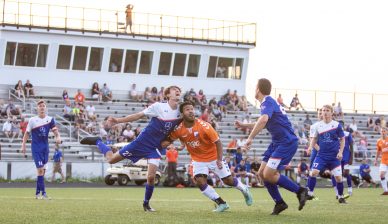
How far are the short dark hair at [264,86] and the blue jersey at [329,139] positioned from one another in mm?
6831

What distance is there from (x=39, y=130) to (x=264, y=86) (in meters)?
8.84

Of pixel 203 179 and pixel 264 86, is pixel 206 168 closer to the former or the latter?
pixel 203 179

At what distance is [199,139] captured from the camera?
16.0m

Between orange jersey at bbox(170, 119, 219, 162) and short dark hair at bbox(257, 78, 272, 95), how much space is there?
4.48ft

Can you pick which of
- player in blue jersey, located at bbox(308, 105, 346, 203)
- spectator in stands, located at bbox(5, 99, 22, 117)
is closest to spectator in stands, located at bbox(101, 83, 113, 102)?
spectator in stands, located at bbox(5, 99, 22, 117)

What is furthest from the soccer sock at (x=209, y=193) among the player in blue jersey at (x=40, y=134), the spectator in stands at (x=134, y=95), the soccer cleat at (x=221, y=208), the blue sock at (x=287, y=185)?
the spectator in stands at (x=134, y=95)

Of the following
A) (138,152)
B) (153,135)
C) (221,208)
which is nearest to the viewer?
(221,208)

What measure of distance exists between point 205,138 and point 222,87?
4167cm

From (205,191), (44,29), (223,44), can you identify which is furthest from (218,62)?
(205,191)

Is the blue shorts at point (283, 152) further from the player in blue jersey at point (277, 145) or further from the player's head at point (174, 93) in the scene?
the player's head at point (174, 93)

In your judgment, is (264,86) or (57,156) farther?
(57,156)

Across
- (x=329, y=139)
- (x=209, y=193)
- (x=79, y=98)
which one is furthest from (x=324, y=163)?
(x=79, y=98)

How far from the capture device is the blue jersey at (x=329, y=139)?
70.6 feet

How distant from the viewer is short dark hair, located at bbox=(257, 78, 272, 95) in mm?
15008
